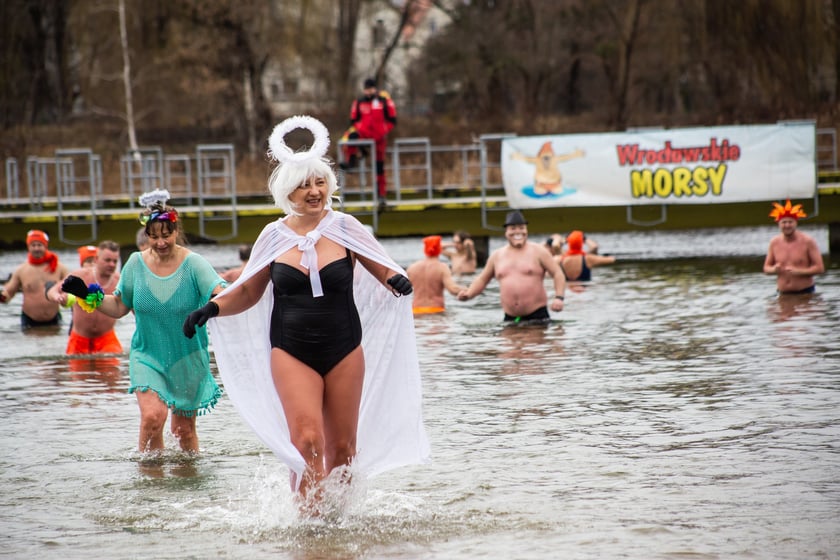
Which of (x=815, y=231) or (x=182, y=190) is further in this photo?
(x=182, y=190)

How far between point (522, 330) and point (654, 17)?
113 feet

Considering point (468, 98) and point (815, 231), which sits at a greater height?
point (468, 98)

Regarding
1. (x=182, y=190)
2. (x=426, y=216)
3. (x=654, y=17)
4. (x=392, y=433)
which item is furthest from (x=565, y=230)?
(x=654, y=17)

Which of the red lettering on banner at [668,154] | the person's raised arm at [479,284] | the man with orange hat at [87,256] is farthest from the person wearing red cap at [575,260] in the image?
the man with orange hat at [87,256]

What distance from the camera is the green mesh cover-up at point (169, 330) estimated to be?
306 inches

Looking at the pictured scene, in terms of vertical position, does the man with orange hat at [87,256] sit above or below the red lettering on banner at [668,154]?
Result: below

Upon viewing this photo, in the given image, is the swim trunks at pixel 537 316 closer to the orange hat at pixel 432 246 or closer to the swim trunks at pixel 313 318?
the orange hat at pixel 432 246

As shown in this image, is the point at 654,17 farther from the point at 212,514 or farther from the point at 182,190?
the point at 212,514

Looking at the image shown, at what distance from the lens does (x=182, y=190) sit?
106 ft

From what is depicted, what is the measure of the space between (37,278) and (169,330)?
8775 mm

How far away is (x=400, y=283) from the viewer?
21.2ft

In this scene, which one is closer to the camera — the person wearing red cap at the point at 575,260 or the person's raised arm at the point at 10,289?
the person's raised arm at the point at 10,289

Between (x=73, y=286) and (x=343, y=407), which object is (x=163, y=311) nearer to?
(x=73, y=286)

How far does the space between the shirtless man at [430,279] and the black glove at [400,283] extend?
9.50 meters
